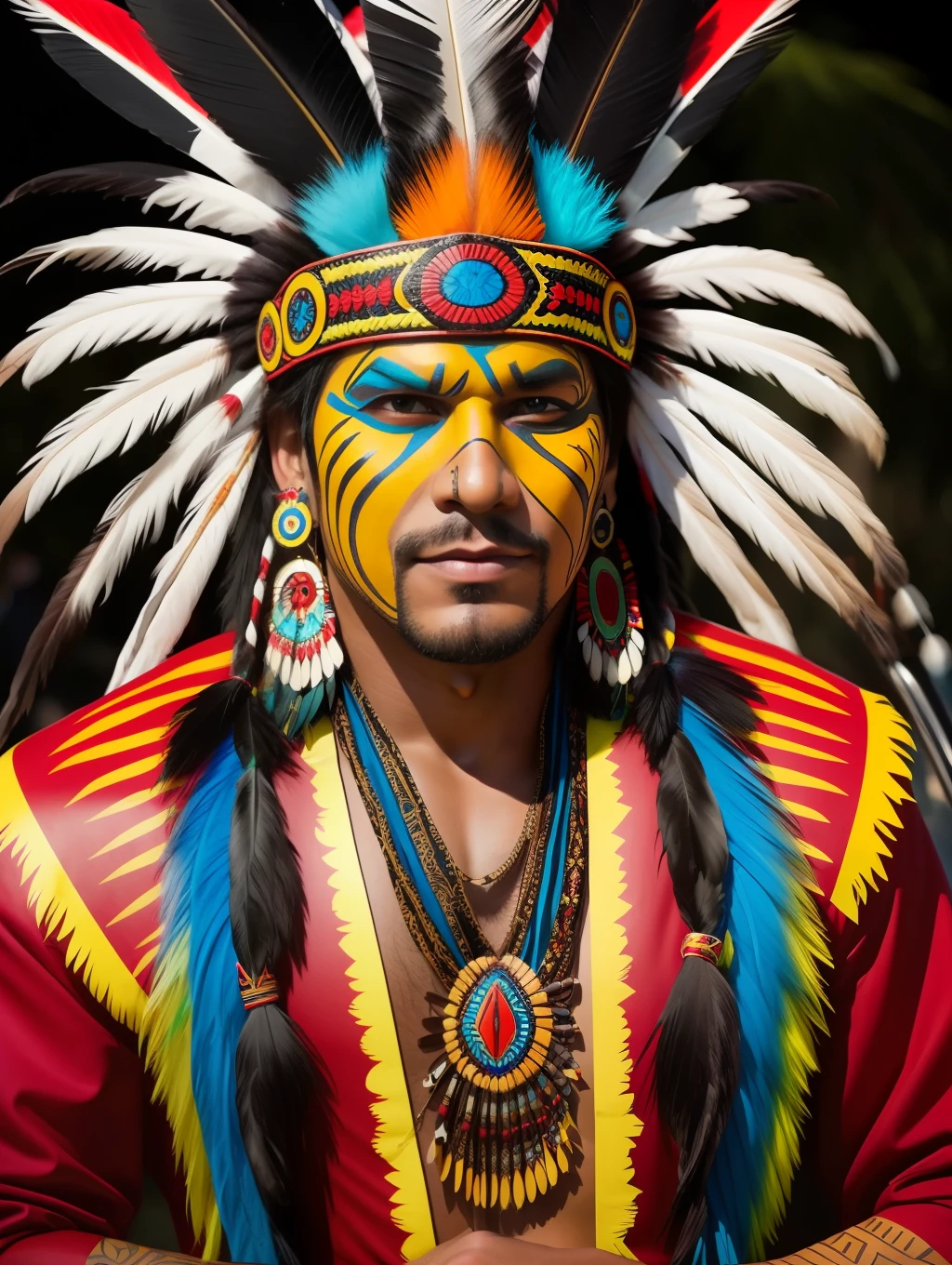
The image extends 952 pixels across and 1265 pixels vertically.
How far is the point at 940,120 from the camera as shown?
4035mm

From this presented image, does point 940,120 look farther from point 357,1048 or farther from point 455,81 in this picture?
point 357,1048

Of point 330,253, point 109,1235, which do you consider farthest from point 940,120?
point 109,1235

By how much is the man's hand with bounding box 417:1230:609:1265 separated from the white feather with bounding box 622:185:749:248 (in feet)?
4.71

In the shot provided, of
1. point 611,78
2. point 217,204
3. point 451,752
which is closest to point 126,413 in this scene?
point 217,204

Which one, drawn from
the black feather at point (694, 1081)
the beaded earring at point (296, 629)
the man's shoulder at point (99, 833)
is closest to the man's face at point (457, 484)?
the beaded earring at point (296, 629)

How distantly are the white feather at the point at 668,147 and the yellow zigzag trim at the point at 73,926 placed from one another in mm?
1277

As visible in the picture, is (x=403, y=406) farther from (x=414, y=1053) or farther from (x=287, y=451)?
(x=414, y=1053)

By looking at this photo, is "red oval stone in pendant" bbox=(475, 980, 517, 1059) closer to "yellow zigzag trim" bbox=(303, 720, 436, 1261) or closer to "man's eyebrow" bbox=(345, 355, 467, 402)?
"yellow zigzag trim" bbox=(303, 720, 436, 1261)

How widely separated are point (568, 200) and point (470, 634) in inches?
25.3

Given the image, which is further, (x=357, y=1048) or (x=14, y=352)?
(x=14, y=352)

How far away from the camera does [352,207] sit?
7.11ft

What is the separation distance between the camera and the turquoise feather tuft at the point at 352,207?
2.16m

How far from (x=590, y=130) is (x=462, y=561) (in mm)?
684

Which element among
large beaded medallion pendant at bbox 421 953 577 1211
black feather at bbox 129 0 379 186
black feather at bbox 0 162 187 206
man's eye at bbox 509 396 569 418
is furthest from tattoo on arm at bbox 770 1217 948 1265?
black feather at bbox 0 162 187 206
